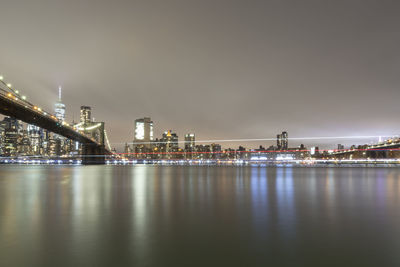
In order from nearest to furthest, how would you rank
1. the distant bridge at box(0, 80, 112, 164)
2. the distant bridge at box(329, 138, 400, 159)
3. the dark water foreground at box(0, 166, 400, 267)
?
the dark water foreground at box(0, 166, 400, 267), the distant bridge at box(0, 80, 112, 164), the distant bridge at box(329, 138, 400, 159)

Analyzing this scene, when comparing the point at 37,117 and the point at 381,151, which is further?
the point at 381,151

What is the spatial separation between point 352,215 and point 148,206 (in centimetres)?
762

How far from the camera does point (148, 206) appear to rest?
1145 centimetres

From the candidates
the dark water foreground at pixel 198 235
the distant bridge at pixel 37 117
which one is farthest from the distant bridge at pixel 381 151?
the dark water foreground at pixel 198 235

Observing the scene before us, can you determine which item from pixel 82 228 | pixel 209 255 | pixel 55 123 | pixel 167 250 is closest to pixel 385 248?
pixel 209 255

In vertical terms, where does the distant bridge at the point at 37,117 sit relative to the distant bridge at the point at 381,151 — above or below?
above

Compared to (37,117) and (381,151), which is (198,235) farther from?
(381,151)

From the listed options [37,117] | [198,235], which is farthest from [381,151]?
[198,235]

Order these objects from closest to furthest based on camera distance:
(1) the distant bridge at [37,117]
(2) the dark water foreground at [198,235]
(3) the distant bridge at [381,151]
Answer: (2) the dark water foreground at [198,235]
(1) the distant bridge at [37,117]
(3) the distant bridge at [381,151]

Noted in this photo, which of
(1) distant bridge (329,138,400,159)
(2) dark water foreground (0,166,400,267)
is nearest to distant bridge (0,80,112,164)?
(2) dark water foreground (0,166,400,267)

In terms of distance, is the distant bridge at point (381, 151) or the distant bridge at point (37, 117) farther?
the distant bridge at point (381, 151)

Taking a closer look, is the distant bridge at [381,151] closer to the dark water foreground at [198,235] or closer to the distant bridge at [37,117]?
the distant bridge at [37,117]

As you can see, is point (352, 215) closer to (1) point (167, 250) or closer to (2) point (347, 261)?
(2) point (347, 261)

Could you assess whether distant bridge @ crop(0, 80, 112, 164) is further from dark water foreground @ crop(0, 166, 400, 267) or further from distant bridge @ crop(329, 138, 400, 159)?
distant bridge @ crop(329, 138, 400, 159)
